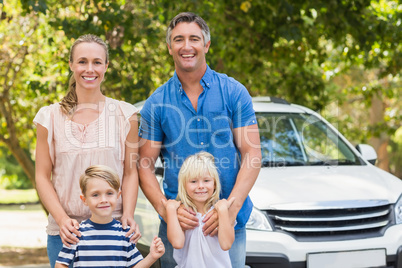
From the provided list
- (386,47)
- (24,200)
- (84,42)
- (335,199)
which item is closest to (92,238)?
(84,42)

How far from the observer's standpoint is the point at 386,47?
8.47m

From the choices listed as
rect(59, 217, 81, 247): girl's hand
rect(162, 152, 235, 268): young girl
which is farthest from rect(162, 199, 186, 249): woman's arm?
rect(59, 217, 81, 247): girl's hand

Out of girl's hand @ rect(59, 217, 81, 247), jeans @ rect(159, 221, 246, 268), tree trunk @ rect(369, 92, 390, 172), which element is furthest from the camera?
tree trunk @ rect(369, 92, 390, 172)

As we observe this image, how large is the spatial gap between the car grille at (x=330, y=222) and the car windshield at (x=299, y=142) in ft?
2.54

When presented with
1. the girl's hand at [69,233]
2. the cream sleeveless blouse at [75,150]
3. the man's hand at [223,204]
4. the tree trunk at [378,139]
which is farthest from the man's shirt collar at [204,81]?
the tree trunk at [378,139]

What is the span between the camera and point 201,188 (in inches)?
113

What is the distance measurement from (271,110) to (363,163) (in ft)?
3.25

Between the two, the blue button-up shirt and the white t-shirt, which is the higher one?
the blue button-up shirt

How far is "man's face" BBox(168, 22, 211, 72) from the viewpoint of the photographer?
2.95 metres

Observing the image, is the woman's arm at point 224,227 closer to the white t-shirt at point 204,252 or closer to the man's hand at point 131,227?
the white t-shirt at point 204,252

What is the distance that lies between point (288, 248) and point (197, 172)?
50.5 inches

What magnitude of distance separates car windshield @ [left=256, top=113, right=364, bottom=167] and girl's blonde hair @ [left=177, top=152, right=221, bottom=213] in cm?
181

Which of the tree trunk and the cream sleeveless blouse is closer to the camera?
the cream sleeveless blouse

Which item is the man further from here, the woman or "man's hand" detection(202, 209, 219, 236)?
the woman
